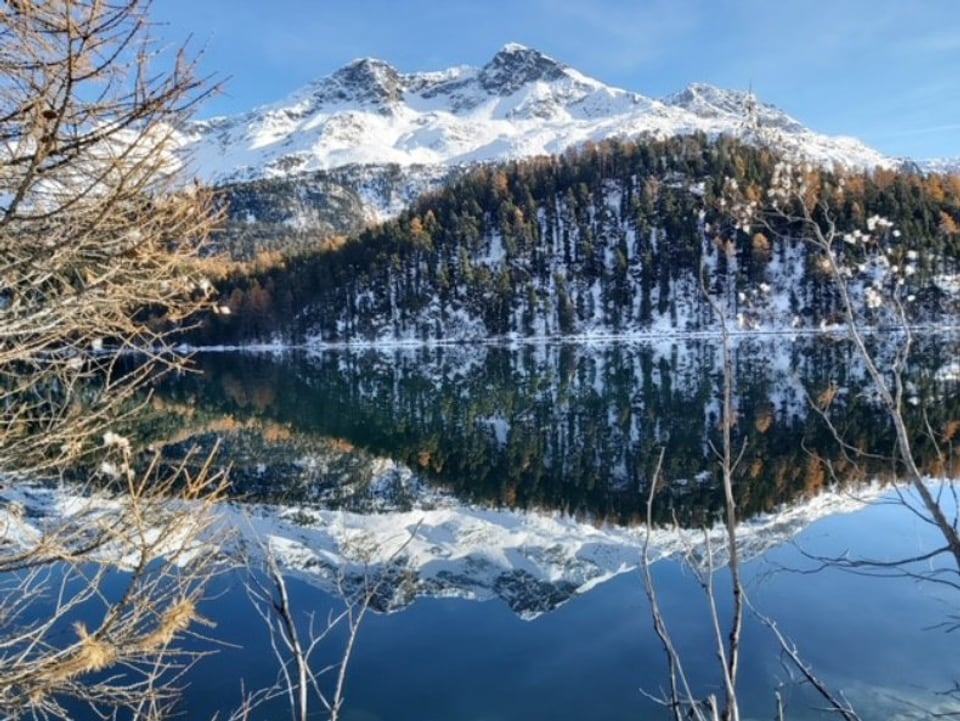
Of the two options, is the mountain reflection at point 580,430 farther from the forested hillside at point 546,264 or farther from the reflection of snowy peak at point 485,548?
the forested hillside at point 546,264

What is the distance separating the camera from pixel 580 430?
95.6 feet

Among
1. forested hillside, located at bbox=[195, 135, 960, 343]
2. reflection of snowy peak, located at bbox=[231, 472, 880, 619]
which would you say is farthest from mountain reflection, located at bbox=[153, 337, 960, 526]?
forested hillside, located at bbox=[195, 135, 960, 343]

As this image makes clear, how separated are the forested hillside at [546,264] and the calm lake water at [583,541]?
65.0 m

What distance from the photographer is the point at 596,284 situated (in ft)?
360

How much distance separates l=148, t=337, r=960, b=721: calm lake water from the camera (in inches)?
392

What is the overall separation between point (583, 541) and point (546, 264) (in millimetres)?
100457

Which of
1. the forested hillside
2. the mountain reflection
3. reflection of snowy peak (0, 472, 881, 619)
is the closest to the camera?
reflection of snowy peak (0, 472, 881, 619)

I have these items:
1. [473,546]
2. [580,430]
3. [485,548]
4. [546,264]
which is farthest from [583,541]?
[546,264]

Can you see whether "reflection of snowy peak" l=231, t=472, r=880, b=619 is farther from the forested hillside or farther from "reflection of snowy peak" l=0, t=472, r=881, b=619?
the forested hillside

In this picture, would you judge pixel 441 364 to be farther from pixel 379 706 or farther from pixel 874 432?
pixel 379 706

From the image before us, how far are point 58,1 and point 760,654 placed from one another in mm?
11333

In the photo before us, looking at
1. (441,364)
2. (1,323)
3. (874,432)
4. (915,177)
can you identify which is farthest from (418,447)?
(915,177)

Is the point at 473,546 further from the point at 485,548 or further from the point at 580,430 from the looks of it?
the point at 580,430

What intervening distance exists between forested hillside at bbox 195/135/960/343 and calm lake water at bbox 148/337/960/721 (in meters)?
65.0
